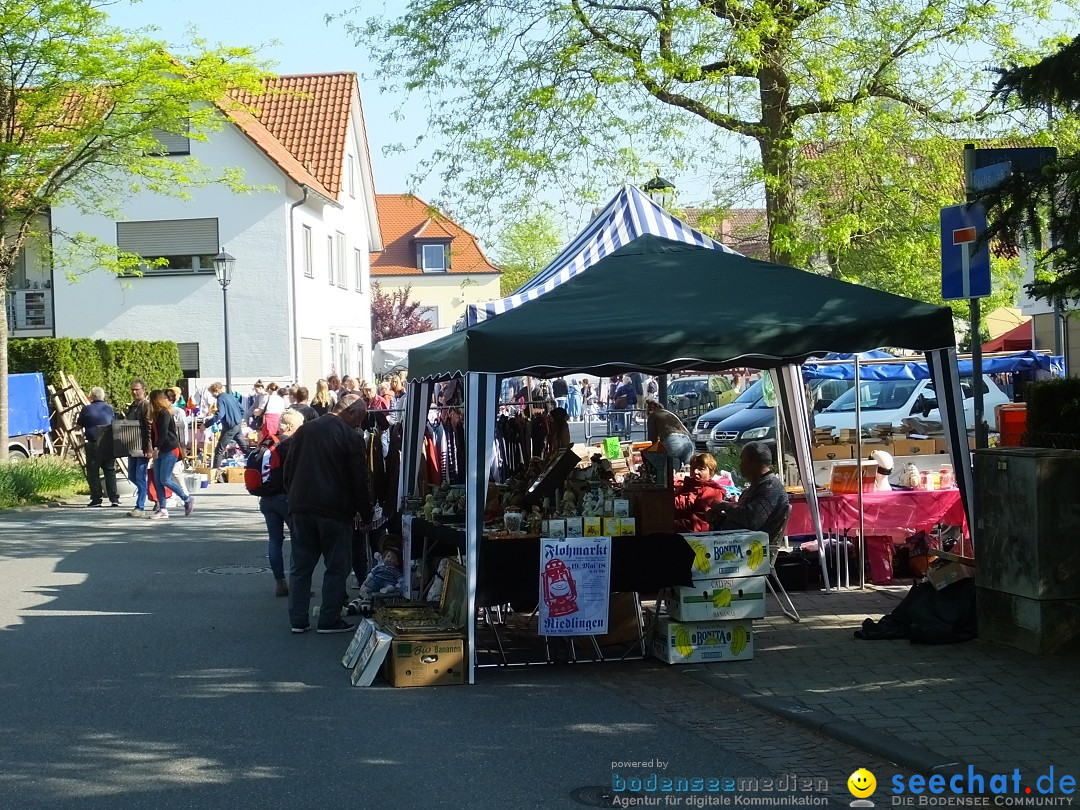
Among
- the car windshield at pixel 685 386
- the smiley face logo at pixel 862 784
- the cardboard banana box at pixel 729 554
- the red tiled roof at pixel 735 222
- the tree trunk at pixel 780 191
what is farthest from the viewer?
the car windshield at pixel 685 386

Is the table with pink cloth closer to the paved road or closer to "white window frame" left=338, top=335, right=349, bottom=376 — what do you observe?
the paved road

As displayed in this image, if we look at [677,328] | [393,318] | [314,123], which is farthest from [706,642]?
[393,318]

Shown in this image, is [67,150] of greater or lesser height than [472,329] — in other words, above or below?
above

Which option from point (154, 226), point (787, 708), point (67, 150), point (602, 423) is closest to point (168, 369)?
point (154, 226)

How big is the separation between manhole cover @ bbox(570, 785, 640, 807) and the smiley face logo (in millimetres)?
977

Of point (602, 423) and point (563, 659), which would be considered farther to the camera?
point (602, 423)

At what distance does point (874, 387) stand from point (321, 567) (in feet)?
45.6

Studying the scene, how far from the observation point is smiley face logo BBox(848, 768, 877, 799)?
564cm

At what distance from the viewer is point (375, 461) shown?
40.3 ft

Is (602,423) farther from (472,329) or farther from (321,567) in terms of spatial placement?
(472,329)

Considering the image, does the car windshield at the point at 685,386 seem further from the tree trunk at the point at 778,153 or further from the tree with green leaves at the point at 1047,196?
the tree with green leaves at the point at 1047,196

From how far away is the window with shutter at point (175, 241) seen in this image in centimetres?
3488

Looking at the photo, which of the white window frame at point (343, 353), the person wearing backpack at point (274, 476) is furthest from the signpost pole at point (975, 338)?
the white window frame at point (343, 353)

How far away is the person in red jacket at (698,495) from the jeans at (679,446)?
2259 mm
